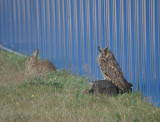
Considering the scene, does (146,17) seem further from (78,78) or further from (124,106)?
(78,78)

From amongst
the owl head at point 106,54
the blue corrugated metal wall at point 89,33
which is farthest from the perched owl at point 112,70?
the blue corrugated metal wall at point 89,33

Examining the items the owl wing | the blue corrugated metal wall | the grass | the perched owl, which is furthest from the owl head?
the grass

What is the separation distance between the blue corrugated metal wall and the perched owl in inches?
8.9

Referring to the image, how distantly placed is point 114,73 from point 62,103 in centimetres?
153

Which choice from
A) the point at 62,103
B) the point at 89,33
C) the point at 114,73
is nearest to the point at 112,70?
the point at 114,73

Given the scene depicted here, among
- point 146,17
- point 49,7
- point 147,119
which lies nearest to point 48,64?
point 49,7

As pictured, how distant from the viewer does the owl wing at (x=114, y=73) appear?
8.30 m

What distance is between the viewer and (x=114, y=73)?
8.43 m

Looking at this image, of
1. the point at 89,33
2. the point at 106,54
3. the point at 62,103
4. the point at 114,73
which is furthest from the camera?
the point at 89,33

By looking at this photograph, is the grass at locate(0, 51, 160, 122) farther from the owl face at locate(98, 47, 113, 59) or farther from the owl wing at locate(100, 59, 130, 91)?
the owl face at locate(98, 47, 113, 59)

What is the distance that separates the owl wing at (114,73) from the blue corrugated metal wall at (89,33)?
0.77 feet

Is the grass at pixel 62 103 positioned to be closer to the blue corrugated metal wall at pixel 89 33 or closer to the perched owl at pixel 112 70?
the perched owl at pixel 112 70

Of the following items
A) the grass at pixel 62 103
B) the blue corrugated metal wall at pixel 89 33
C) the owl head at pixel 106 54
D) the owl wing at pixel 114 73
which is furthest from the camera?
the owl head at pixel 106 54

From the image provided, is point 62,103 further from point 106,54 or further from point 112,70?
point 106,54
